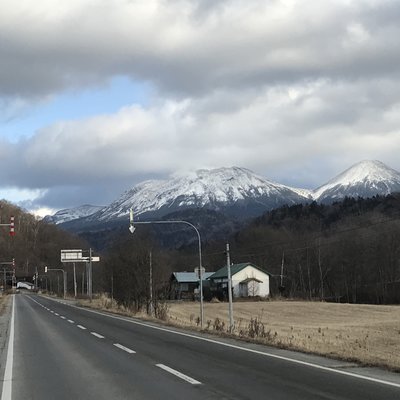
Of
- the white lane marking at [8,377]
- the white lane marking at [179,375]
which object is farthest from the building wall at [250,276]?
the white lane marking at [179,375]

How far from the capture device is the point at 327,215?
16475 cm

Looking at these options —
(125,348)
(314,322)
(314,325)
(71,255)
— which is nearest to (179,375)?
(125,348)

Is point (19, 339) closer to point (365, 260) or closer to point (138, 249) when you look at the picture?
point (138, 249)

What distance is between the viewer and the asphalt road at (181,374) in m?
10.3

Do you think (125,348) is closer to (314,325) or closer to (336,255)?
(314,325)

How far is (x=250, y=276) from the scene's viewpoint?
4414 inches

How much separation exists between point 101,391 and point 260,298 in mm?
91968

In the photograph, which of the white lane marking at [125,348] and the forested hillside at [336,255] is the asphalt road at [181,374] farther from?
the forested hillside at [336,255]

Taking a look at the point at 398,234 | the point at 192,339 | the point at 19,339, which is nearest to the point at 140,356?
the point at 192,339

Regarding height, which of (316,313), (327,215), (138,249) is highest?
(327,215)

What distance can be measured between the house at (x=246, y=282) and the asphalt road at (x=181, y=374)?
91.4 metres

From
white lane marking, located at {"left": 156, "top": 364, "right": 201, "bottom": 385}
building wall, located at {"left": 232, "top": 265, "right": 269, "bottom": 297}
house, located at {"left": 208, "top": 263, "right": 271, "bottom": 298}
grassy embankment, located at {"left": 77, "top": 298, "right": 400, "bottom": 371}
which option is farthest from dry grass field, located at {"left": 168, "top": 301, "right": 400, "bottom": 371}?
building wall, located at {"left": 232, "top": 265, "right": 269, "bottom": 297}

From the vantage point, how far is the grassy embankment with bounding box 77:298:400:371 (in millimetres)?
23172

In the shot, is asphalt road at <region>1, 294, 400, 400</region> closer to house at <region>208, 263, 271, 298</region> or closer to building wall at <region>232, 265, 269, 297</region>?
house at <region>208, 263, 271, 298</region>
